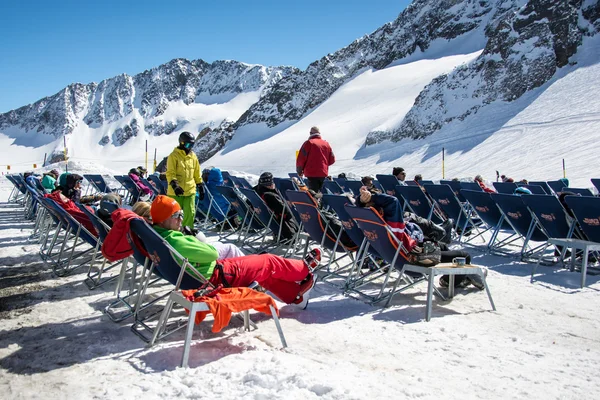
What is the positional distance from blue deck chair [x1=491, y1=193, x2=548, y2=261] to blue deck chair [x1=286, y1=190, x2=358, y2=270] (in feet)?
7.53

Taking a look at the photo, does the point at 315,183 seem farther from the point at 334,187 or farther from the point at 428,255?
the point at 428,255

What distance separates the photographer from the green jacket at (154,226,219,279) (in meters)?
3.46

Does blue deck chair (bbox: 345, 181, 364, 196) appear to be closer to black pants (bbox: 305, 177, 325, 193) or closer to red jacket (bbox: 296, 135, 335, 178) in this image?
black pants (bbox: 305, 177, 325, 193)

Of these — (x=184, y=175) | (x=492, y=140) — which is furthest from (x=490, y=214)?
(x=492, y=140)

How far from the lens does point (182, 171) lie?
19.4ft

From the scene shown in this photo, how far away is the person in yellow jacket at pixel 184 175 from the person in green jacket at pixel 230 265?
6.90ft

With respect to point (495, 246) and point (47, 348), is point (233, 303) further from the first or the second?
point (495, 246)

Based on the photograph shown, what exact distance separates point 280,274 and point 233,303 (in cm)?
85

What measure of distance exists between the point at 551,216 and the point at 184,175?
14.0 feet

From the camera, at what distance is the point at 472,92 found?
42188 mm

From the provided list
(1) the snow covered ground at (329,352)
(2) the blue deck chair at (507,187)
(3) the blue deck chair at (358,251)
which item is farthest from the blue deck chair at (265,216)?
(2) the blue deck chair at (507,187)

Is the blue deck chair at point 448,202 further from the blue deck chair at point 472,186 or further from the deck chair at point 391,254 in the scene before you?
the deck chair at point 391,254

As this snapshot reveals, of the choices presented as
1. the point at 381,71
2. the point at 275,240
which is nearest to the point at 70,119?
the point at 381,71

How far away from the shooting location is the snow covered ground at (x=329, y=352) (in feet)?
9.02
